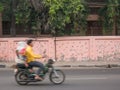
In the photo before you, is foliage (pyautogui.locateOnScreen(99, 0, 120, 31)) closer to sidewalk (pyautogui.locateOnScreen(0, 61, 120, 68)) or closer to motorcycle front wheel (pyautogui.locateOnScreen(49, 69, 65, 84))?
sidewalk (pyautogui.locateOnScreen(0, 61, 120, 68))

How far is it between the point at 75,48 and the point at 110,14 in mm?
4144

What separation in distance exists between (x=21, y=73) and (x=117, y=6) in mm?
15219

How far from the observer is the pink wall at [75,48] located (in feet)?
90.5

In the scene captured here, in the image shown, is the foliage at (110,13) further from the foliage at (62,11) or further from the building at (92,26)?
the building at (92,26)

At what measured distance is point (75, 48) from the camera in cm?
2766

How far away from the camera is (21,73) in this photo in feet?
53.6

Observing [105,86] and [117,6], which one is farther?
[117,6]

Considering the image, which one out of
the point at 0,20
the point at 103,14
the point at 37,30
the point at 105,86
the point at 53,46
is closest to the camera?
the point at 105,86

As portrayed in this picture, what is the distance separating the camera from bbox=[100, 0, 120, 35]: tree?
30.1m

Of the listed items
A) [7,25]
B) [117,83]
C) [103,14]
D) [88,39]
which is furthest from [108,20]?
[117,83]

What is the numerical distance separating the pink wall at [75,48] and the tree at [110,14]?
2924mm

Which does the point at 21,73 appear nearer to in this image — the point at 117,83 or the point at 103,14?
the point at 117,83

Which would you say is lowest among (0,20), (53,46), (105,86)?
(105,86)

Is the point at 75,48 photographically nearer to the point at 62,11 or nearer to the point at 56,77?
the point at 62,11
